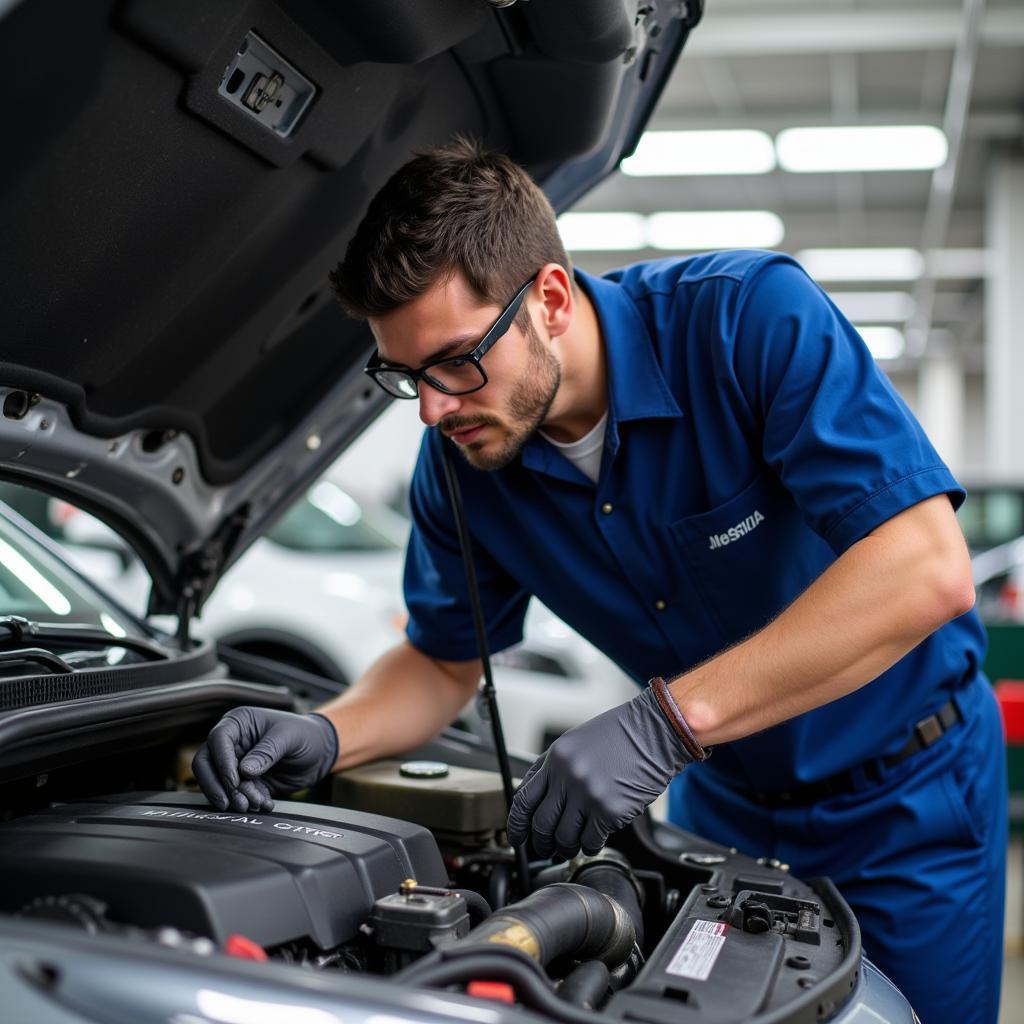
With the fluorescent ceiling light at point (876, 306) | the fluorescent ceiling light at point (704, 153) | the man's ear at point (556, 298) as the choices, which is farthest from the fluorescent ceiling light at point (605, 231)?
the man's ear at point (556, 298)

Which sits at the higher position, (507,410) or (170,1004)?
(507,410)

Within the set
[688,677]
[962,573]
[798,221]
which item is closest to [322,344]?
[688,677]

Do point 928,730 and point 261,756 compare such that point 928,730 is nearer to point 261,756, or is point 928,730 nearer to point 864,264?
point 261,756

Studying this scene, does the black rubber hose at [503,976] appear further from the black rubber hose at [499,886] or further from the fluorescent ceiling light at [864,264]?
the fluorescent ceiling light at [864,264]

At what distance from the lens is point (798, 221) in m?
9.49

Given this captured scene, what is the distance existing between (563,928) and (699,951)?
5.3 inches

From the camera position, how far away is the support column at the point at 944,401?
15750 millimetres

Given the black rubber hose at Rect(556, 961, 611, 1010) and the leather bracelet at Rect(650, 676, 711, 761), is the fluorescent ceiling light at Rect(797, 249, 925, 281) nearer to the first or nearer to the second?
the leather bracelet at Rect(650, 676, 711, 761)

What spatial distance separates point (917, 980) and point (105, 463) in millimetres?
1287

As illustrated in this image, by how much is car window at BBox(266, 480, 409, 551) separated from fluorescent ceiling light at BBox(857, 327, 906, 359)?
11160mm

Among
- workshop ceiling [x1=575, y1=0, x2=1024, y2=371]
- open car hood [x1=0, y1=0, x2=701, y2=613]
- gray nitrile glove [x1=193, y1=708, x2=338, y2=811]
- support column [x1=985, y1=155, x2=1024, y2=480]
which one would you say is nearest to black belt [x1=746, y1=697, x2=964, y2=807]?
gray nitrile glove [x1=193, y1=708, x2=338, y2=811]

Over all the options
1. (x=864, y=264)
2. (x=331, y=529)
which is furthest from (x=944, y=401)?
(x=331, y=529)

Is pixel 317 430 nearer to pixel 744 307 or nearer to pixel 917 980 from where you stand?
pixel 744 307

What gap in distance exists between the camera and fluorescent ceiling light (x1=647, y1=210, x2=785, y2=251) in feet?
29.9
